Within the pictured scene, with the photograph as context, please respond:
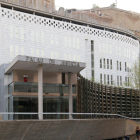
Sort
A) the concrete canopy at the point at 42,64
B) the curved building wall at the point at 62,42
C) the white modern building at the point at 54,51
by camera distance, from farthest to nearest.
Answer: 1. the curved building wall at the point at 62,42
2. the white modern building at the point at 54,51
3. the concrete canopy at the point at 42,64

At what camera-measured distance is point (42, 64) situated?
83.0ft

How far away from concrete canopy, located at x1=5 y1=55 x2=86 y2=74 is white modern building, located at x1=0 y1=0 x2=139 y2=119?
72 mm

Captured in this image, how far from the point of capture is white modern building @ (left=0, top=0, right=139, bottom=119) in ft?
89.0

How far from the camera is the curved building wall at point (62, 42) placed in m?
59.4

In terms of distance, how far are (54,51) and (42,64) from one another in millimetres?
40202

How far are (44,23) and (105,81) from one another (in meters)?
19.2

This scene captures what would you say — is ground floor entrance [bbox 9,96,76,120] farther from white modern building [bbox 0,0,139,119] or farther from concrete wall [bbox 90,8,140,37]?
concrete wall [bbox 90,8,140,37]

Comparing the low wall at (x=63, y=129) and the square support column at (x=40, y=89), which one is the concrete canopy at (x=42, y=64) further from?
the low wall at (x=63, y=129)

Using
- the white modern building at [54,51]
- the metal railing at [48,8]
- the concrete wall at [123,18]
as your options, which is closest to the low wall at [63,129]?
the white modern building at [54,51]

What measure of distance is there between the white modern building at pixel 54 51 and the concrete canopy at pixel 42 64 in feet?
0.24

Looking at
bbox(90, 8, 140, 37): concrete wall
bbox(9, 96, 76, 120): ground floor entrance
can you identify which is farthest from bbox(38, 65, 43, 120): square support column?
bbox(90, 8, 140, 37): concrete wall

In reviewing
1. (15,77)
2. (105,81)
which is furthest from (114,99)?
(105,81)

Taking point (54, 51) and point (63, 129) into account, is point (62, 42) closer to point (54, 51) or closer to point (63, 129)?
point (54, 51)

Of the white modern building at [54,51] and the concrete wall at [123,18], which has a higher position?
the concrete wall at [123,18]
